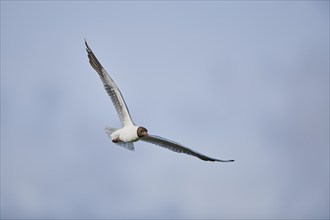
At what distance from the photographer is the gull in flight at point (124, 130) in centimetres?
2125

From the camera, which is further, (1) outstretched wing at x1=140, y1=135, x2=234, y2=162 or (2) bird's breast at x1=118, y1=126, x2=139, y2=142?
(1) outstretched wing at x1=140, y1=135, x2=234, y2=162

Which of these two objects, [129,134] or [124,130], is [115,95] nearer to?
[124,130]

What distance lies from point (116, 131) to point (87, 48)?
3.87m

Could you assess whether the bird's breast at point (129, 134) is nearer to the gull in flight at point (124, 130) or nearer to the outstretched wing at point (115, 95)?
the gull in flight at point (124, 130)

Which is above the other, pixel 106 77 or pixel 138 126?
pixel 106 77

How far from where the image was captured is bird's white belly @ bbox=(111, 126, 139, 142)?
21172 millimetres

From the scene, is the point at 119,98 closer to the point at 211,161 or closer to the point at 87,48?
the point at 87,48

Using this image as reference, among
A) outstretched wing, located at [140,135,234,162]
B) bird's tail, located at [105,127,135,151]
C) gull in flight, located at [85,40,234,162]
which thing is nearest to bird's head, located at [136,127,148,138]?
gull in flight, located at [85,40,234,162]

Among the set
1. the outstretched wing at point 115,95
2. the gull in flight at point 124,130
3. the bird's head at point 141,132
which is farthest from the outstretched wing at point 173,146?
the outstretched wing at point 115,95

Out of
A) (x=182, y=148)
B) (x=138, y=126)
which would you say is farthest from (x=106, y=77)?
(x=182, y=148)

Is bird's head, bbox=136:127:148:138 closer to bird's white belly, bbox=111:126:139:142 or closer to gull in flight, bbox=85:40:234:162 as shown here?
gull in flight, bbox=85:40:234:162

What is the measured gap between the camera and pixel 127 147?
2209cm

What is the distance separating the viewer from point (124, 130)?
21.6 m

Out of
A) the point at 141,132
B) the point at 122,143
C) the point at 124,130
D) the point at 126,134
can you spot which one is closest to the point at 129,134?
the point at 126,134
